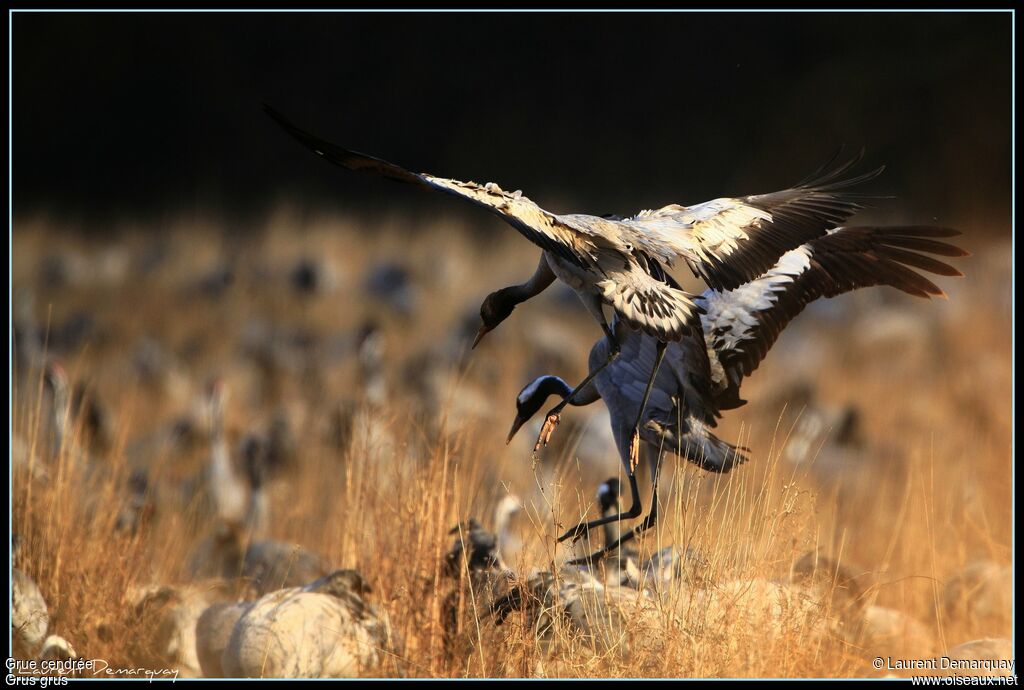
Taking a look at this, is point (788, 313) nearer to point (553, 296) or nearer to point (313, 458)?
point (313, 458)

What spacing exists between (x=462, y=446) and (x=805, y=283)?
1.01 meters

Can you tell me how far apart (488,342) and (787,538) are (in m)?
5.44

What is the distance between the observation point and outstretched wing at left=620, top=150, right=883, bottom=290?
2.97 meters

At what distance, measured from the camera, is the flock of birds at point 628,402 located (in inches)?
112

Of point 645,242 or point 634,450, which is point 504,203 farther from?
point 634,450

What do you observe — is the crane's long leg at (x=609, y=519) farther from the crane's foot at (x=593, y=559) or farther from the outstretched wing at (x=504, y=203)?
the outstretched wing at (x=504, y=203)

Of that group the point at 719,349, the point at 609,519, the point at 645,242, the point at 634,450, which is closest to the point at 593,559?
the point at 609,519

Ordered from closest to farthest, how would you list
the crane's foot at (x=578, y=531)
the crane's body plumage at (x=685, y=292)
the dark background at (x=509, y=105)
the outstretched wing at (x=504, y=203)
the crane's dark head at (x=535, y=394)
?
the outstretched wing at (x=504, y=203)
the crane's body plumage at (x=685, y=292)
the crane's foot at (x=578, y=531)
the crane's dark head at (x=535, y=394)
the dark background at (x=509, y=105)

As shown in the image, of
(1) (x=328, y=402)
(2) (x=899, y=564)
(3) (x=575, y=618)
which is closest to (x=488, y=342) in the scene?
(1) (x=328, y=402)

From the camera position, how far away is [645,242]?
290cm

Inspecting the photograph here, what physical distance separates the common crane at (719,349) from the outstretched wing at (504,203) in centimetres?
34

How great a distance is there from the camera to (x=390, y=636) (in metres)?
3.31

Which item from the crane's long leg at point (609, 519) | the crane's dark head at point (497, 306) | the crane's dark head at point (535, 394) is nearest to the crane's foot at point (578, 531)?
the crane's long leg at point (609, 519)

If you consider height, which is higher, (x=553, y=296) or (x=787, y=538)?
(x=553, y=296)
